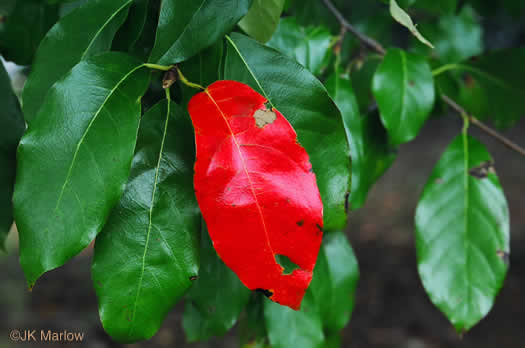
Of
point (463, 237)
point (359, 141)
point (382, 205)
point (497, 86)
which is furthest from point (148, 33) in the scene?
point (382, 205)

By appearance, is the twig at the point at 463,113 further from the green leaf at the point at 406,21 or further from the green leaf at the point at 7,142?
the green leaf at the point at 7,142

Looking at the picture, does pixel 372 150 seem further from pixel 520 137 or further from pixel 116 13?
pixel 520 137

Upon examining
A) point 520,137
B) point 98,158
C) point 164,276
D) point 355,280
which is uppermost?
point 98,158

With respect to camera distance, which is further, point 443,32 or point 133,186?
point 443,32

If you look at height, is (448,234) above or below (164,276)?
below

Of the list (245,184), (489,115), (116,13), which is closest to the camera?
(245,184)

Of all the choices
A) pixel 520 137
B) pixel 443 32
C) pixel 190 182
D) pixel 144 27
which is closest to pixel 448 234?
pixel 190 182

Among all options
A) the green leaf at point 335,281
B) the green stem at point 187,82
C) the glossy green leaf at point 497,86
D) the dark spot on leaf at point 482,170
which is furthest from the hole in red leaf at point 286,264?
the glossy green leaf at point 497,86
